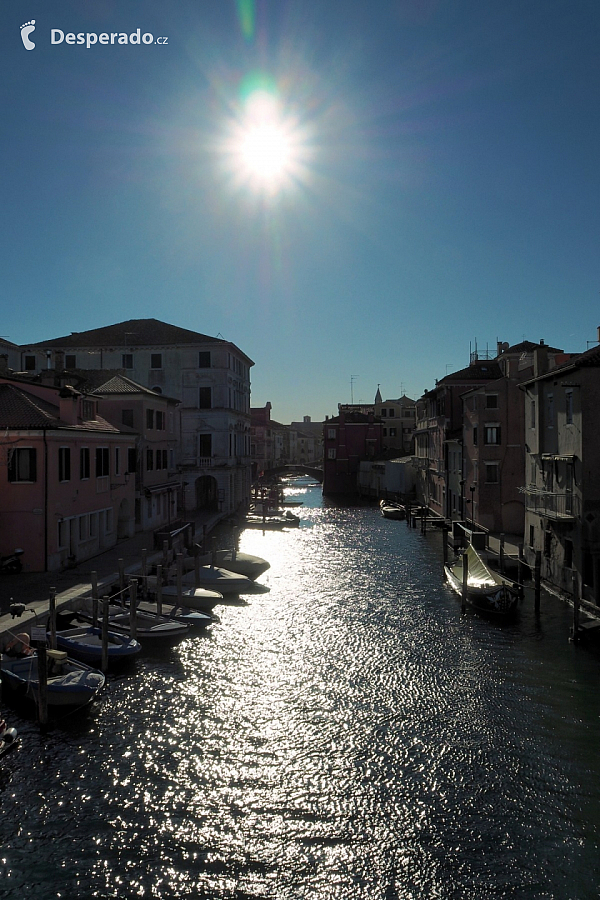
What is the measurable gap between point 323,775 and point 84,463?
22360 millimetres

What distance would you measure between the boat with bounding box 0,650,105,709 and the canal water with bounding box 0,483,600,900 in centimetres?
67

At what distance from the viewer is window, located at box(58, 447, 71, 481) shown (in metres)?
28.9

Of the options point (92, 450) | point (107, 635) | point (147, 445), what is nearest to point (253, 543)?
point (147, 445)

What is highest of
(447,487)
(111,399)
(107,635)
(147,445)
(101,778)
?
(111,399)

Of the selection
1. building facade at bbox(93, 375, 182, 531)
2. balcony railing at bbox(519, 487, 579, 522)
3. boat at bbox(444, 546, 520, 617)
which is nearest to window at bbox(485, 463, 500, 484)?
boat at bbox(444, 546, 520, 617)

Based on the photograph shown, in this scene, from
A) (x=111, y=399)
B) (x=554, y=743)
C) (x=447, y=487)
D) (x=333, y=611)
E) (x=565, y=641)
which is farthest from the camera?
(x=447, y=487)

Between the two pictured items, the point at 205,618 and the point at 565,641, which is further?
the point at 205,618

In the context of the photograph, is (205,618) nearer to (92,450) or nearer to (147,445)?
(92,450)

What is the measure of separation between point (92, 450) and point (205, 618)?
1248cm

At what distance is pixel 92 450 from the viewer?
108 ft

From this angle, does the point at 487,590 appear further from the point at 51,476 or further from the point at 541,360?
the point at 51,476

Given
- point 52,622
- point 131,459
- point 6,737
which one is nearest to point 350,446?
point 131,459

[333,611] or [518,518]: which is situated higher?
[518,518]

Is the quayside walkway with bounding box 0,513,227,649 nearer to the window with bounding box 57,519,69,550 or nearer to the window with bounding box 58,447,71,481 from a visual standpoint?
the window with bounding box 57,519,69,550
